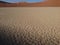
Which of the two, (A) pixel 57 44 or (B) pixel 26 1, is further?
(B) pixel 26 1

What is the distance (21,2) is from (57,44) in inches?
24.5

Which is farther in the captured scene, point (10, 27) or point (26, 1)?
point (26, 1)

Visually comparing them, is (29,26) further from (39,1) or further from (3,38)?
(39,1)

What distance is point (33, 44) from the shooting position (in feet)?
0.78

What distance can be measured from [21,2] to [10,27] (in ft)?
1.78

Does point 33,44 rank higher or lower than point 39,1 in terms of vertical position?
lower

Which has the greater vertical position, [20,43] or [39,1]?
[39,1]

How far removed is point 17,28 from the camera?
0.93 ft

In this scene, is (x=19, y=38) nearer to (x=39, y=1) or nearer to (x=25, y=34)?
(x=25, y=34)

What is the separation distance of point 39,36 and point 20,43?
0.13 ft

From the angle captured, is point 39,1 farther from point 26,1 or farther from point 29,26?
point 29,26

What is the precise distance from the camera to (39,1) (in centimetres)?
83

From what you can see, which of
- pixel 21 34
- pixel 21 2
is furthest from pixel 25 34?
pixel 21 2

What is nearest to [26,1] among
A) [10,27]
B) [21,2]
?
[21,2]
